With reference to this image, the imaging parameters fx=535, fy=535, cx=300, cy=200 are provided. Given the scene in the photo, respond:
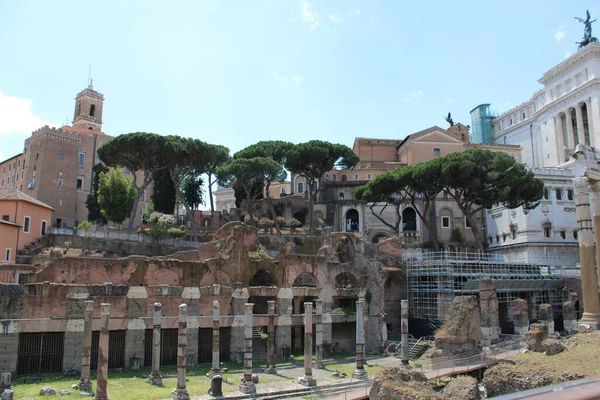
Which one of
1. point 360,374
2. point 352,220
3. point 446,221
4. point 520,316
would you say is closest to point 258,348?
point 360,374

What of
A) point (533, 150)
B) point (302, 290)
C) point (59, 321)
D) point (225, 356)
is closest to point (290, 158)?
point (302, 290)

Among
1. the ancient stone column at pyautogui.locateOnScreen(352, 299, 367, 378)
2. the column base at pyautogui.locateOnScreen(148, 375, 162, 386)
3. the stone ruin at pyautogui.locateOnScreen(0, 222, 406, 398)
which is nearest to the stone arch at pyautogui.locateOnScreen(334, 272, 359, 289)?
the stone ruin at pyautogui.locateOnScreen(0, 222, 406, 398)

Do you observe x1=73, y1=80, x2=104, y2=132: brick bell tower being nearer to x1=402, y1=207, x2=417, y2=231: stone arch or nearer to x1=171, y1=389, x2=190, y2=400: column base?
x1=402, y1=207, x2=417, y2=231: stone arch

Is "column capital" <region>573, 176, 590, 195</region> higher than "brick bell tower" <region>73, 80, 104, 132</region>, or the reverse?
"brick bell tower" <region>73, 80, 104, 132</region>

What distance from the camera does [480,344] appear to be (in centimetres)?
2425

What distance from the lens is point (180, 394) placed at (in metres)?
15.8

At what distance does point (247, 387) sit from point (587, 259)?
14436mm

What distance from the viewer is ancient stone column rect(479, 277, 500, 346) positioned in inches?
1032

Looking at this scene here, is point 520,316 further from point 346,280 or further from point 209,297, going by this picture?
point 209,297

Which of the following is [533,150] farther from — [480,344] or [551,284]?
[480,344]

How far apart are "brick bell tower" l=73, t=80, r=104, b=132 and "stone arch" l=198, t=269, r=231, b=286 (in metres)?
46.3

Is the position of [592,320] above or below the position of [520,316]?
above

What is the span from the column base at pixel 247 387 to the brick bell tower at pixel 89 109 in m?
55.2

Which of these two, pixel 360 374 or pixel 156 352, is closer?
pixel 156 352
